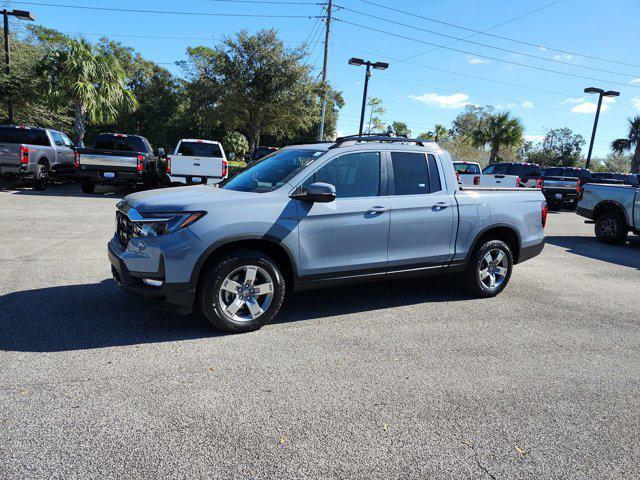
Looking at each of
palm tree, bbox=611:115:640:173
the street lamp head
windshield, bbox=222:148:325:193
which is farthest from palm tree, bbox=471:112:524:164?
windshield, bbox=222:148:325:193

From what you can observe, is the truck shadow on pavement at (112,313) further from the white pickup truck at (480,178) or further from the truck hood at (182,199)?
the white pickup truck at (480,178)

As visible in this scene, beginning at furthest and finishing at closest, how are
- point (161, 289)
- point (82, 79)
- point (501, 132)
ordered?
1. point (501, 132)
2. point (82, 79)
3. point (161, 289)

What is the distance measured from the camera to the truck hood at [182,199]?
13.9 feet

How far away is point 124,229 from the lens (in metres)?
4.58

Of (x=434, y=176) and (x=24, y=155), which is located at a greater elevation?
(x=434, y=176)

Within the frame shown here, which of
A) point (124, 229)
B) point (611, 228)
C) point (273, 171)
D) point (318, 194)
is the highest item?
point (273, 171)

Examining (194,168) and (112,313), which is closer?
(112,313)

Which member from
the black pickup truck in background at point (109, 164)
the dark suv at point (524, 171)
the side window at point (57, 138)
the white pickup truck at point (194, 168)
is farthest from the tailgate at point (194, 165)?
the dark suv at point (524, 171)

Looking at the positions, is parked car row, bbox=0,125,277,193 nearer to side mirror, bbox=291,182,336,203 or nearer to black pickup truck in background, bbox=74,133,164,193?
black pickup truck in background, bbox=74,133,164,193

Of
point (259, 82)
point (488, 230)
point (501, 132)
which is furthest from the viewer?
point (501, 132)

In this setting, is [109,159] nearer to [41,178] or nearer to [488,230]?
[41,178]

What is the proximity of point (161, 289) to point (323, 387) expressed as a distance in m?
1.71

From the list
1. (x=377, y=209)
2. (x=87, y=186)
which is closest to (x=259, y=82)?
(x=87, y=186)

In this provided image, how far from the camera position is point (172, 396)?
3320 millimetres
